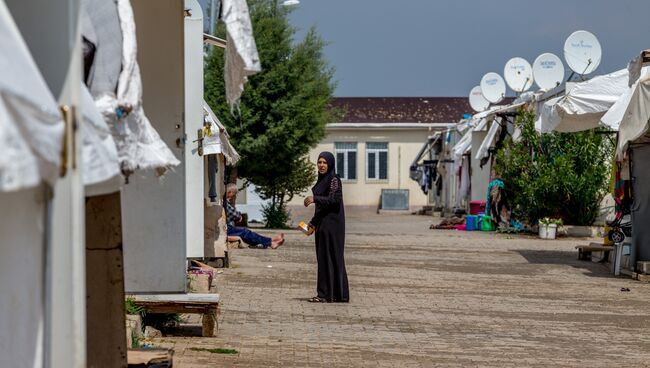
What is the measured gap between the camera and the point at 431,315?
1213cm

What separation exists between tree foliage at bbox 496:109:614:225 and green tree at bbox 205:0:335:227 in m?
5.89

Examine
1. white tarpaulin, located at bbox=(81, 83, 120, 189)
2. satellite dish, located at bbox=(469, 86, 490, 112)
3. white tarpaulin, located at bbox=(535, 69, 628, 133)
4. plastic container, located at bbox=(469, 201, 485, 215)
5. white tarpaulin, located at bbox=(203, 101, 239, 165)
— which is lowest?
plastic container, located at bbox=(469, 201, 485, 215)

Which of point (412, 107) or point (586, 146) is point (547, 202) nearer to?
point (586, 146)

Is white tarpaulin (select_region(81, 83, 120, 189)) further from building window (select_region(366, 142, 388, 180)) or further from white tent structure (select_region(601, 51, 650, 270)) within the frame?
building window (select_region(366, 142, 388, 180))

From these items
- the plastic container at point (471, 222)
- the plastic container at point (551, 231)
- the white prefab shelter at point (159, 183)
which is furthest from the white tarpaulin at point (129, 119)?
the plastic container at point (471, 222)

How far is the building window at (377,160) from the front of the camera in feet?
175

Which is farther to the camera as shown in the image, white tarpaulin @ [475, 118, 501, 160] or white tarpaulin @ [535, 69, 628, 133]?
white tarpaulin @ [475, 118, 501, 160]

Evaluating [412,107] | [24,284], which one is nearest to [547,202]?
[24,284]

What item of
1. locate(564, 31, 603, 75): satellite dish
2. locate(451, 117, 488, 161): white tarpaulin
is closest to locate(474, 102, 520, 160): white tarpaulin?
locate(451, 117, 488, 161): white tarpaulin

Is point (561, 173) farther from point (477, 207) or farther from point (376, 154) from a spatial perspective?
point (376, 154)

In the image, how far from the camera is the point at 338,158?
176 feet

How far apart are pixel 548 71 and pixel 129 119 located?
2459 cm

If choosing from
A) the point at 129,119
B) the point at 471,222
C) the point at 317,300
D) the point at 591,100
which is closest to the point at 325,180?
the point at 317,300

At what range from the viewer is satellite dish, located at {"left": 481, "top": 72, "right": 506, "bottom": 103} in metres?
36.0
